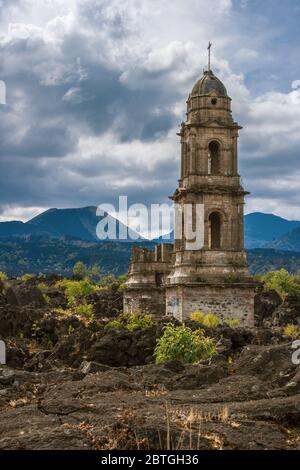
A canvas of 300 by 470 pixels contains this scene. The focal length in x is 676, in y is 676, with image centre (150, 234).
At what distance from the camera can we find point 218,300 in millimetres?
34969

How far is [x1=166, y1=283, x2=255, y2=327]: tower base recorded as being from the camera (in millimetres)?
34750

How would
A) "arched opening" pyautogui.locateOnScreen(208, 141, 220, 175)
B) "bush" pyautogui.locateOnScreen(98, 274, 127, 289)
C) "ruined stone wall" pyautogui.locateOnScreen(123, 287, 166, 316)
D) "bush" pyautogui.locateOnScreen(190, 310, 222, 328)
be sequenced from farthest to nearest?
"bush" pyautogui.locateOnScreen(98, 274, 127, 289), "ruined stone wall" pyautogui.locateOnScreen(123, 287, 166, 316), "arched opening" pyautogui.locateOnScreen(208, 141, 220, 175), "bush" pyautogui.locateOnScreen(190, 310, 222, 328)

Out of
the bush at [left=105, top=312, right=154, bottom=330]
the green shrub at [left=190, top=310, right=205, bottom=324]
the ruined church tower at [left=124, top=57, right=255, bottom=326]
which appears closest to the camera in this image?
the bush at [left=105, top=312, right=154, bottom=330]

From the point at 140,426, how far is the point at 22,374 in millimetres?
7386

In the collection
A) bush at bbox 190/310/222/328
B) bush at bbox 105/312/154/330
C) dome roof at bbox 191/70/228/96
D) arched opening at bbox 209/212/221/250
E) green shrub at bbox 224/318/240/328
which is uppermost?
dome roof at bbox 191/70/228/96

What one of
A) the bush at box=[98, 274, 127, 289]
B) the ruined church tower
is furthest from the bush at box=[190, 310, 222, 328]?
the bush at box=[98, 274, 127, 289]

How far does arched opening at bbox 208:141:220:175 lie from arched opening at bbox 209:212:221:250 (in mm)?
2616

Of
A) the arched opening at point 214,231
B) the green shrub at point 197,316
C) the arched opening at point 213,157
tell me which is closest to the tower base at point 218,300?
the green shrub at point 197,316

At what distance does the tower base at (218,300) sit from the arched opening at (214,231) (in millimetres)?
3221

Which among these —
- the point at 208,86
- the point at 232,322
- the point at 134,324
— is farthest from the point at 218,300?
the point at 208,86

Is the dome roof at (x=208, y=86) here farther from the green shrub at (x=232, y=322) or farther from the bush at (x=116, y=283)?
the bush at (x=116, y=283)

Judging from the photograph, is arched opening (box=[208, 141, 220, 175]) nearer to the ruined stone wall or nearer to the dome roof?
the dome roof
